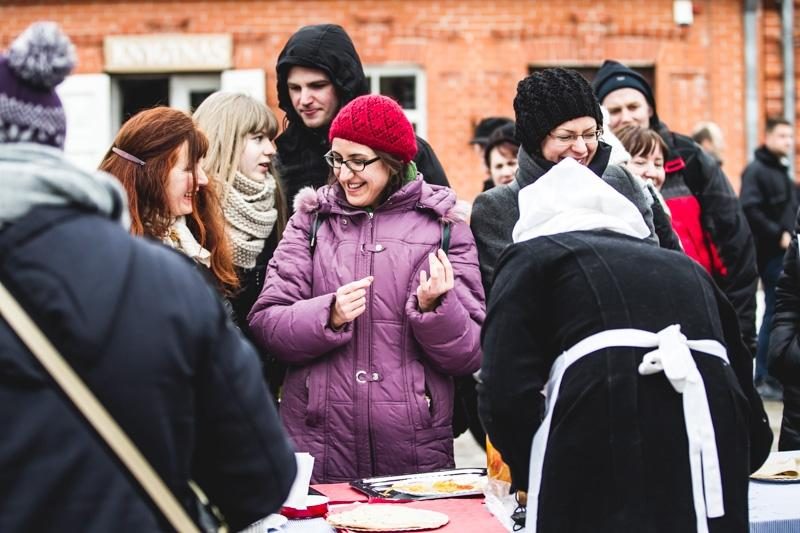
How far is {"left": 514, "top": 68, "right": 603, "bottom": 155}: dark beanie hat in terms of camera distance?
3494mm

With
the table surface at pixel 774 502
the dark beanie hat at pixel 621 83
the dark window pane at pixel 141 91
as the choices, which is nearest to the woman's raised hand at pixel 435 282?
the table surface at pixel 774 502

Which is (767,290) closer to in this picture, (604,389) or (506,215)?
(506,215)

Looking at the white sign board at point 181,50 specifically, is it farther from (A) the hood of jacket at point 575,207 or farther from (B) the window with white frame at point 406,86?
(A) the hood of jacket at point 575,207

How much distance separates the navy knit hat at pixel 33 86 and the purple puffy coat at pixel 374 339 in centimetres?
166

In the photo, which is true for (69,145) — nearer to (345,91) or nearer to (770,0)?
(770,0)

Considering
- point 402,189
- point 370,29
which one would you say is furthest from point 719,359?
point 370,29

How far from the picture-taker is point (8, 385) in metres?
1.71

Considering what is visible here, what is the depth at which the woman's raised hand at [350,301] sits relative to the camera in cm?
338

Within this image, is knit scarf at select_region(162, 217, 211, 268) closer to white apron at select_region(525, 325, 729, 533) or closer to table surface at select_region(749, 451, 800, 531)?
white apron at select_region(525, 325, 729, 533)

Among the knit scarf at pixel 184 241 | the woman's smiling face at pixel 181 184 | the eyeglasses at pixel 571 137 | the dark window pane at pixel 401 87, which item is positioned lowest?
the knit scarf at pixel 184 241

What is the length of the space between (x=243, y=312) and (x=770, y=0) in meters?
9.68

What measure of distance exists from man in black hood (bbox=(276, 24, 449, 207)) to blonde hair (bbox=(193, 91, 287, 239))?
14 cm

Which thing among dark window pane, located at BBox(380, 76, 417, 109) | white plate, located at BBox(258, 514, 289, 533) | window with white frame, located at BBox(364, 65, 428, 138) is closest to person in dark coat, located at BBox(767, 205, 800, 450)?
white plate, located at BBox(258, 514, 289, 533)

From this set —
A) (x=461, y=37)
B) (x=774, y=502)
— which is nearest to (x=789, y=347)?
(x=774, y=502)
